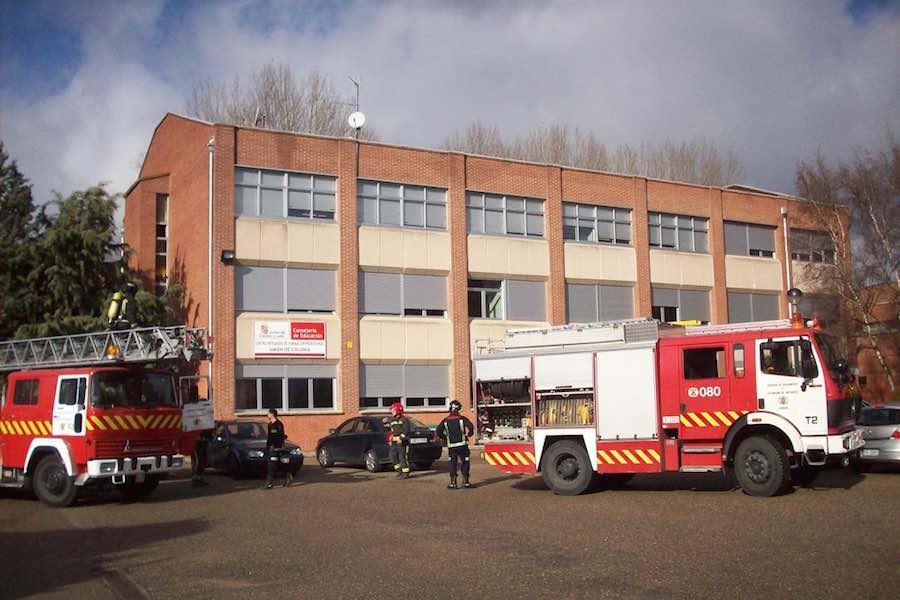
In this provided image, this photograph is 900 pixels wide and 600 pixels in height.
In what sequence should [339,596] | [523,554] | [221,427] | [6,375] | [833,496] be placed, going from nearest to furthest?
[339,596]
[523,554]
[833,496]
[6,375]
[221,427]

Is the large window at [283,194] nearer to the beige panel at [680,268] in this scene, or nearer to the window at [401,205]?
Result: the window at [401,205]

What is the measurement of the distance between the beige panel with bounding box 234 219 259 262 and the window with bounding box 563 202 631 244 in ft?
40.6

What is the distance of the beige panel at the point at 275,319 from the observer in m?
28.7

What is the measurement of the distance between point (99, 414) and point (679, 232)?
28243 millimetres

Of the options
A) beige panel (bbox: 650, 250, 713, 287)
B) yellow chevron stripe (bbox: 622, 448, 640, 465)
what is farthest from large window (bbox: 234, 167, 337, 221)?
yellow chevron stripe (bbox: 622, 448, 640, 465)

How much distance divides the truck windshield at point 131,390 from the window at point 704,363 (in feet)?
30.4

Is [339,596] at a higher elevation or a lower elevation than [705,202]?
lower

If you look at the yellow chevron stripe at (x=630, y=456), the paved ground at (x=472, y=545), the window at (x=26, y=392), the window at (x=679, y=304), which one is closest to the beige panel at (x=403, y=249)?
the window at (x=679, y=304)

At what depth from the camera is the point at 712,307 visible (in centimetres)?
3822

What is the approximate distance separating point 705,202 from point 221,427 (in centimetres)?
2502

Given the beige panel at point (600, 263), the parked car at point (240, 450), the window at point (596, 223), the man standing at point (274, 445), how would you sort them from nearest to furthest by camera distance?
the man standing at point (274, 445), the parked car at point (240, 450), the beige panel at point (600, 263), the window at point (596, 223)

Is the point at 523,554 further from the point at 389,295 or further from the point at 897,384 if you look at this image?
the point at 897,384

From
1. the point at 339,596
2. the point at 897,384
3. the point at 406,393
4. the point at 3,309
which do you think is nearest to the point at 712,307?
the point at 897,384

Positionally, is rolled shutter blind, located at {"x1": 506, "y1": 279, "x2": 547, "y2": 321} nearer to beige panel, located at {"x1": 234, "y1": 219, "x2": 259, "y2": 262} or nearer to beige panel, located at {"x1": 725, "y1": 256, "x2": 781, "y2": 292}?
beige panel, located at {"x1": 234, "y1": 219, "x2": 259, "y2": 262}
